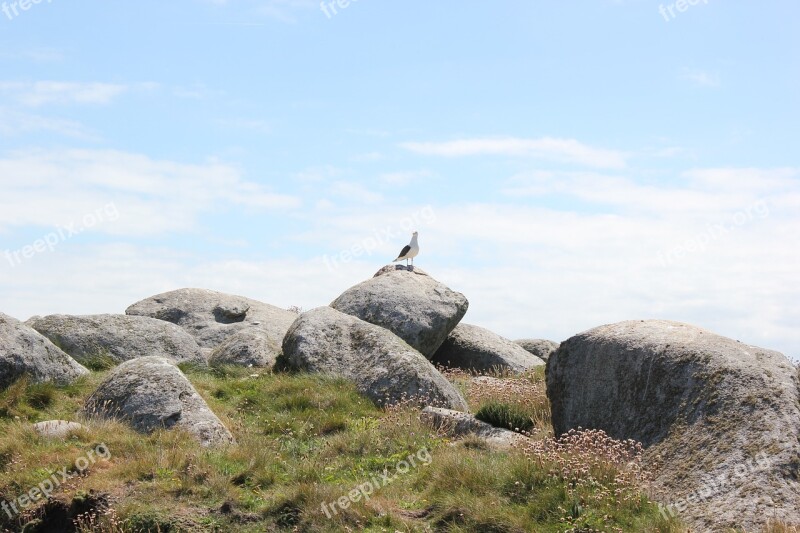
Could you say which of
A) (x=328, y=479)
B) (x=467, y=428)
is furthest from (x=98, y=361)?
(x=467, y=428)

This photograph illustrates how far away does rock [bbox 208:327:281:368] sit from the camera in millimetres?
21312

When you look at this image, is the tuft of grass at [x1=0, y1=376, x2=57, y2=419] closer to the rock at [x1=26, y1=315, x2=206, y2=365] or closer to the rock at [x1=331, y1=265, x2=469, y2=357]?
the rock at [x1=26, y1=315, x2=206, y2=365]

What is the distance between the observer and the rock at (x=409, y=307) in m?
23.2

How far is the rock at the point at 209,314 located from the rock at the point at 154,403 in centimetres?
760

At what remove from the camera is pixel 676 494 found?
38.4 ft

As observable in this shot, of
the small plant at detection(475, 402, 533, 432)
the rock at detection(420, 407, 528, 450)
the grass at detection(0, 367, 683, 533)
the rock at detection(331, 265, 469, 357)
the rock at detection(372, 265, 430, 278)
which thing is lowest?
the grass at detection(0, 367, 683, 533)

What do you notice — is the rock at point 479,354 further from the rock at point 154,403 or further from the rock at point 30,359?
the rock at point 30,359

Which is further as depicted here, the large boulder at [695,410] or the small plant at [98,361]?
the small plant at [98,361]

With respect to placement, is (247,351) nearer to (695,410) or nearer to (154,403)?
(154,403)

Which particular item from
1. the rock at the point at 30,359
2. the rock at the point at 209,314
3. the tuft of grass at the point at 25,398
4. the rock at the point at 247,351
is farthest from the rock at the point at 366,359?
the tuft of grass at the point at 25,398

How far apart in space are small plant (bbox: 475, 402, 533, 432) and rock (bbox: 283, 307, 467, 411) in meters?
2.11

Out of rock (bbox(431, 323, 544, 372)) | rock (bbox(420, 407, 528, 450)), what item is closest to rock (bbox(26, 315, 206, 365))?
rock (bbox(431, 323, 544, 372))

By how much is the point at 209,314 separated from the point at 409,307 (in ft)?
20.3

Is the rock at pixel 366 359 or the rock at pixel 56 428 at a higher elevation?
the rock at pixel 366 359
